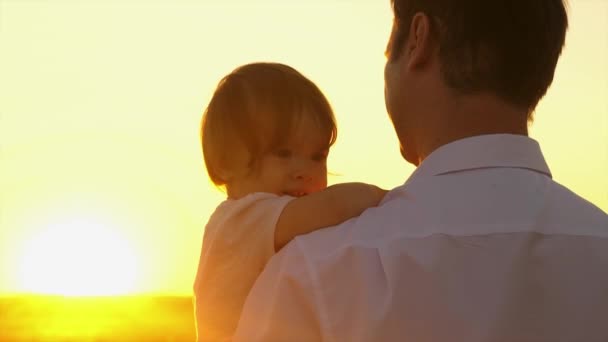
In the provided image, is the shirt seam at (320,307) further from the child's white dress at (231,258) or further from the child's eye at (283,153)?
the child's eye at (283,153)

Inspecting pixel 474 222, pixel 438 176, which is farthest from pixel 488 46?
pixel 474 222

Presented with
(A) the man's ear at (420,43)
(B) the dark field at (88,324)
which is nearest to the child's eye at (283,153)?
(A) the man's ear at (420,43)

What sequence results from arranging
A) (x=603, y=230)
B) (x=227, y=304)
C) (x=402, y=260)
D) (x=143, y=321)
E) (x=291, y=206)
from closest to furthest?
(x=402, y=260), (x=603, y=230), (x=291, y=206), (x=227, y=304), (x=143, y=321)

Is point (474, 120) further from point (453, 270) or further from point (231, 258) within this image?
point (231, 258)

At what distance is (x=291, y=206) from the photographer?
3.04 metres

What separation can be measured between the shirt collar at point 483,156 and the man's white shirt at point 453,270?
11mm

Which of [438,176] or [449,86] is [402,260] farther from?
[449,86]

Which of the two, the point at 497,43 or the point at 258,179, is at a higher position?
the point at 497,43

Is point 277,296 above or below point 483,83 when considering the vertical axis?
below

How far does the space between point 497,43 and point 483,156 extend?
0.48 meters

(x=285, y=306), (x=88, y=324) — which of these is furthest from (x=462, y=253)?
(x=88, y=324)

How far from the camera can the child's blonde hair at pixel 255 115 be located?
386 centimetres

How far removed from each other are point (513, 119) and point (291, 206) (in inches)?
30.8

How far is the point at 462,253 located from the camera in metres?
2.33
